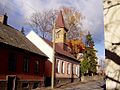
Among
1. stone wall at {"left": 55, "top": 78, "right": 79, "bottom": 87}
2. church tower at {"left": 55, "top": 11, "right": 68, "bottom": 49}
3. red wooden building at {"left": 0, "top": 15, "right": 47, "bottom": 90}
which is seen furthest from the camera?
church tower at {"left": 55, "top": 11, "right": 68, "bottom": 49}

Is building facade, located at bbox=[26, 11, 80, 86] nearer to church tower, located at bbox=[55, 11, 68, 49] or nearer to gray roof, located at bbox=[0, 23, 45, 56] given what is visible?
church tower, located at bbox=[55, 11, 68, 49]

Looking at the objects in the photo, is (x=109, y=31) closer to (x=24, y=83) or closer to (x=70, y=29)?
(x=24, y=83)

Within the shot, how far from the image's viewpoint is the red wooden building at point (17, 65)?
22.4 metres

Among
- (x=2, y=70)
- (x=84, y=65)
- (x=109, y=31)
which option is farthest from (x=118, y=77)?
(x=84, y=65)

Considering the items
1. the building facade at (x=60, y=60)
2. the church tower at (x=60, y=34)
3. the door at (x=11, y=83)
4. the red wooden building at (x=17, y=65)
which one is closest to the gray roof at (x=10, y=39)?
the red wooden building at (x=17, y=65)

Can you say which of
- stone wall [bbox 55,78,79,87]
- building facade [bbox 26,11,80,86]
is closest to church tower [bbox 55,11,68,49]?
building facade [bbox 26,11,80,86]

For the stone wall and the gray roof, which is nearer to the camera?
the gray roof

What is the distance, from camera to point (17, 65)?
2495 cm

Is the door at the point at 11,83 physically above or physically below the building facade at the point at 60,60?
below

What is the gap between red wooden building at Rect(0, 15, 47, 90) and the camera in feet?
73.3

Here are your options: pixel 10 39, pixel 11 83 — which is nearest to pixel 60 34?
pixel 10 39

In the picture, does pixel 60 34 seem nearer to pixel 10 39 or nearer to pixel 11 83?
pixel 10 39

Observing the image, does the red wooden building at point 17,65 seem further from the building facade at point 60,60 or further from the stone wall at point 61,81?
the stone wall at point 61,81

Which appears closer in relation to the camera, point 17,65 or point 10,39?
point 17,65
